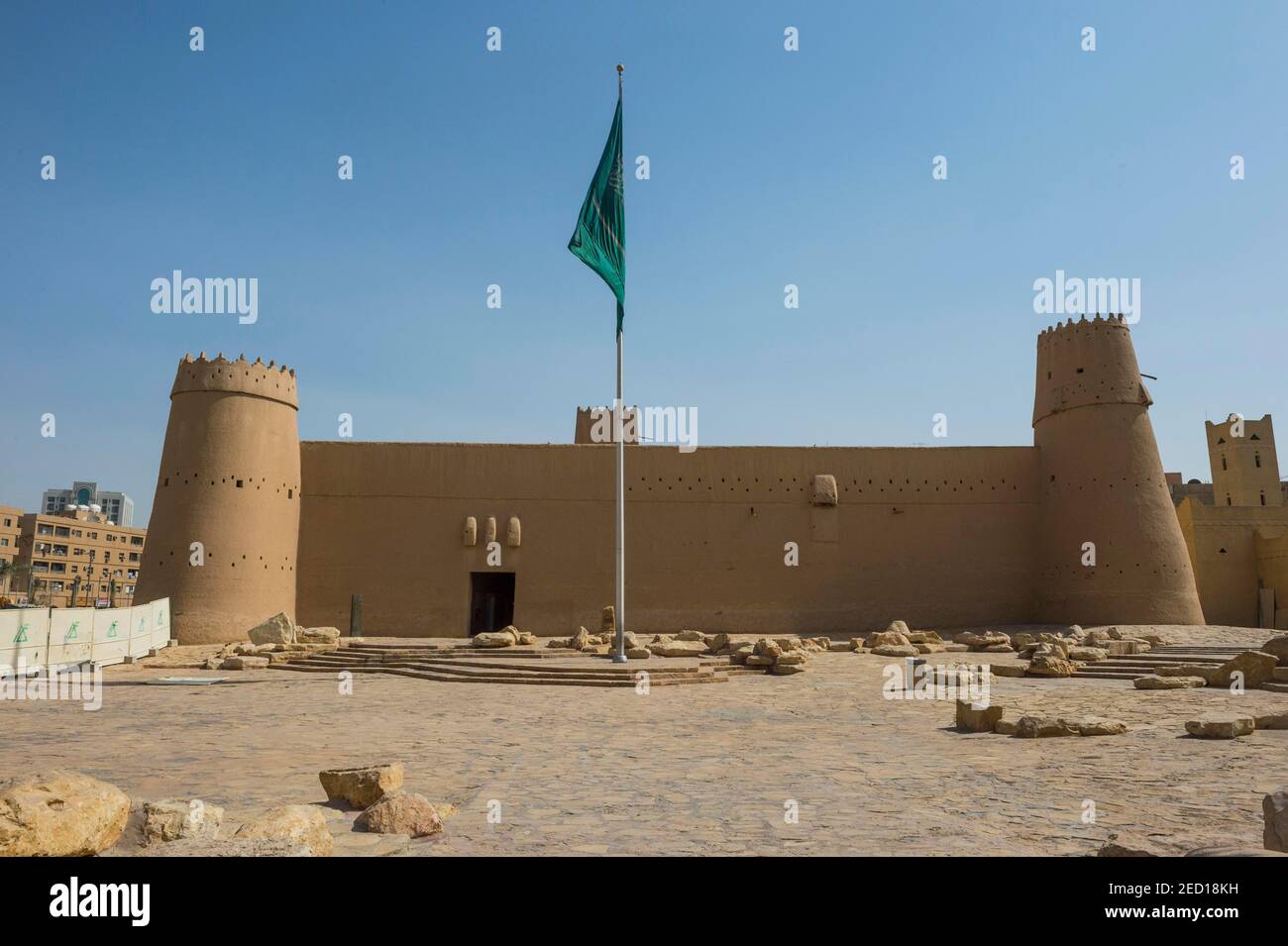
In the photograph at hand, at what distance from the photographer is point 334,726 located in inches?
362

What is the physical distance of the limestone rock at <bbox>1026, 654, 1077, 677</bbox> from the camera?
13.7 metres

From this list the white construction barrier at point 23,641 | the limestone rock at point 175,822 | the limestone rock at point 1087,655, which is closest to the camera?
the limestone rock at point 175,822

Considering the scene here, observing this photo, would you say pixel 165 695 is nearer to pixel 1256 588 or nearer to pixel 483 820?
pixel 483 820

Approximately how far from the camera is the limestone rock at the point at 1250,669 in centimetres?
1161

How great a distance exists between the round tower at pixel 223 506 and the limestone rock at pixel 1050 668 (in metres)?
18.3

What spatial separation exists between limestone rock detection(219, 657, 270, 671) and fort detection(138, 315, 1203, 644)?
6347mm

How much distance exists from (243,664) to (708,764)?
13.2 metres

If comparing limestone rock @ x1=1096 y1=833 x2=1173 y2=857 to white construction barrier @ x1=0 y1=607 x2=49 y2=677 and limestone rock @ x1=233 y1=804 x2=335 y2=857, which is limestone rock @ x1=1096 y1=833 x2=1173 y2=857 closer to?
limestone rock @ x1=233 y1=804 x2=335 y2=857

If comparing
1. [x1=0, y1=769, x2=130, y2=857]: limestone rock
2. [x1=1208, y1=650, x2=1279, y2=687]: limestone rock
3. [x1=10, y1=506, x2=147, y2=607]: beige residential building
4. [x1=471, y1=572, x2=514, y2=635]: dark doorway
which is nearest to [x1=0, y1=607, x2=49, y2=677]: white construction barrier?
[x1=0, y1=769, x2=130, y2=857]: limestone rock

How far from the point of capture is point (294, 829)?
394 centimetres

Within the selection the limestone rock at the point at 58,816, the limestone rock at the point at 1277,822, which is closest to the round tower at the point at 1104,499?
the limestone rock at the point at 1277,822

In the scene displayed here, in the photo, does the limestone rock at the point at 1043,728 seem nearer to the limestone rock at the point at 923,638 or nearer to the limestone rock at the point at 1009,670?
the limestone rock at the point at 1009,670
